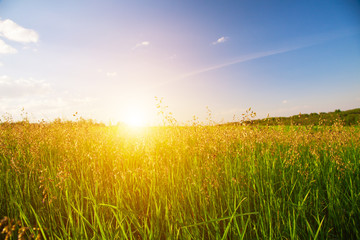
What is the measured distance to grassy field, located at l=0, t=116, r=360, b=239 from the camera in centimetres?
171

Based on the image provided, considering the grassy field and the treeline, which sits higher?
the treeline

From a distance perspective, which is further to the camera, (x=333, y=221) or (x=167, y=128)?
(x=167, y=128)

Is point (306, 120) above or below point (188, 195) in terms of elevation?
above

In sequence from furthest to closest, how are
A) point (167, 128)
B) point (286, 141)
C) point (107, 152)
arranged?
point (167, 128), point (286, 141), point (107, 152)

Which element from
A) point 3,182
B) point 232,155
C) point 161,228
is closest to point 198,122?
point 232,155

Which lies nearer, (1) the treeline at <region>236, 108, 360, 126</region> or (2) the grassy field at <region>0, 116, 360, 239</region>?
(2) the grassy field at <region>0, 116, 360, 239</region>

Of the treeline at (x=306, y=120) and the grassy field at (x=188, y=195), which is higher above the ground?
the treeline at (x=306, y=120)

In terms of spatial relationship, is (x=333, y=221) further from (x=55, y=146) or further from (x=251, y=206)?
(x=55, y=146)

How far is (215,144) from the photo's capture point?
3.08 meters

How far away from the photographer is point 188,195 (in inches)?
80.4

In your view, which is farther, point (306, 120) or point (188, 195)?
point (306, 120)

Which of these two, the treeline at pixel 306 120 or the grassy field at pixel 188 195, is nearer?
Answer: the grassy field at pixel 188 195

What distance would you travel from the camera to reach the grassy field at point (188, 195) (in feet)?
5.61

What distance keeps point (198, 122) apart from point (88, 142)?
268 cm
